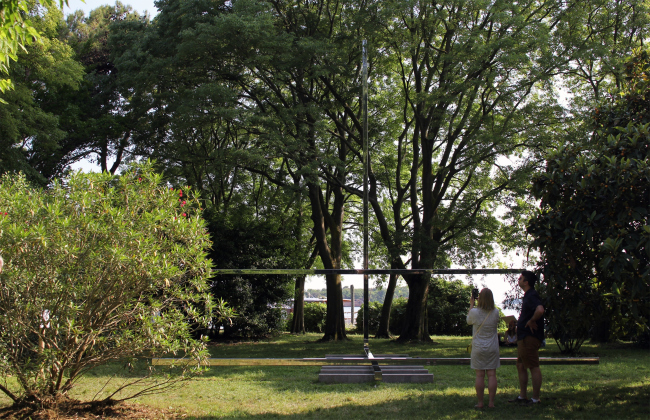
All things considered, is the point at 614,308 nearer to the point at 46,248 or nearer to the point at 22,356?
the point at 46,248

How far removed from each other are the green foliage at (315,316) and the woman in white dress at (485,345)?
17.9 meters

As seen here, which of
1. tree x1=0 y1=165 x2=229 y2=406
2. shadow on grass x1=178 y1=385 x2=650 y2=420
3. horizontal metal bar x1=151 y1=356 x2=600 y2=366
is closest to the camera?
tree x1=0 y1=165 x2=229 y2=406

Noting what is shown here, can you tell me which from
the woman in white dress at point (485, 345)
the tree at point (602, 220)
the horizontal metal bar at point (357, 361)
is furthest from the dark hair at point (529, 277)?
the horizontal metal bar at point (357, 361)

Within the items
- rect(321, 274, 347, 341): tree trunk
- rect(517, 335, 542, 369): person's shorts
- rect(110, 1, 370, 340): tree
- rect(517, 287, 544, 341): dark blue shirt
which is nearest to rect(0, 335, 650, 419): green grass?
rect(517, 335, 542, 369): person's shorts

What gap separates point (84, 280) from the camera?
228 inches

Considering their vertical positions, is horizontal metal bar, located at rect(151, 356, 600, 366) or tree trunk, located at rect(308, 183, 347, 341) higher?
tree trunk, located at rect(308, 183, 347, 341)

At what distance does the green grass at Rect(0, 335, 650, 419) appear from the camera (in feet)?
19.2

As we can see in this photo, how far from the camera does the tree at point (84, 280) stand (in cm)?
549

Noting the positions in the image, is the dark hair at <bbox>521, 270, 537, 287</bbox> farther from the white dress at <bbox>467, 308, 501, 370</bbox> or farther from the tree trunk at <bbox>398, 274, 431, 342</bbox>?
the tree trunk at <bbox>398, 274, 431, 342</bbox>

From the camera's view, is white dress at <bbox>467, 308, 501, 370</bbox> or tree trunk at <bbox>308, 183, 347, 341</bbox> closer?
white dress at <bbox>467, 308, 501, 370</bbox>

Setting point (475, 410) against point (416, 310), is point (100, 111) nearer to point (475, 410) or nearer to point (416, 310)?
point (416, 310)

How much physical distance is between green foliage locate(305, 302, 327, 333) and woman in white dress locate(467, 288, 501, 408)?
58.6ft

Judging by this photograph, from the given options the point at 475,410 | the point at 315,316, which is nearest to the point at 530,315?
the point at 475,410

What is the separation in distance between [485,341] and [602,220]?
6.83 ft
